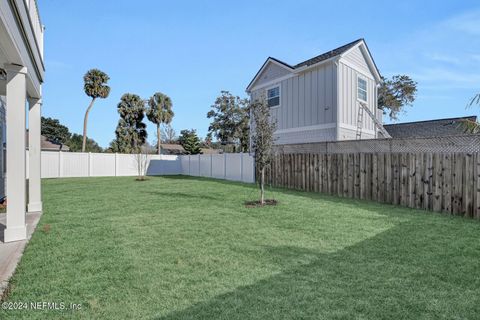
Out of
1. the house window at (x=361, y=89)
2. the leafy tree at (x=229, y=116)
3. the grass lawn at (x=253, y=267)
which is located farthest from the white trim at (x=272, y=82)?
the leafy tree at (x=229, y=116)

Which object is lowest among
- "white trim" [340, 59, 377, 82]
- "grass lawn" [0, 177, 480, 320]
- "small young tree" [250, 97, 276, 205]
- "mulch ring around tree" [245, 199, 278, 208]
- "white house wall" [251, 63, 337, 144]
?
"grass lawn" [0, 177, 480, 320]

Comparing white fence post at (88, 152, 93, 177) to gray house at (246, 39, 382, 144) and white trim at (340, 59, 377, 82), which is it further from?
white trim at (340, 59, 377, 82)

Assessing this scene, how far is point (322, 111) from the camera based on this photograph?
1205 cm

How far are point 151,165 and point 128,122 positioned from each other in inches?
273

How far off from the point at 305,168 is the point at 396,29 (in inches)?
242

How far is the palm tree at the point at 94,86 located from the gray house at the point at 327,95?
15.9 metres

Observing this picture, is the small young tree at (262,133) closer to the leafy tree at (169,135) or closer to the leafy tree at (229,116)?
the leafy tree at (229,116)

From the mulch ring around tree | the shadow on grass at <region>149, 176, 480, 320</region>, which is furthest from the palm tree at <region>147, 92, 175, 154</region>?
the shadow on grass at <region>149, 176, 480, 320</region>

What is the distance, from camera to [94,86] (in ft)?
76.3

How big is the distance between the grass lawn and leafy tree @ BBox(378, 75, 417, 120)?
20.8 metres

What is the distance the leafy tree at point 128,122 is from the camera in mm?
26797

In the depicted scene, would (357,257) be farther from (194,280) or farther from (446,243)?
(194,280)

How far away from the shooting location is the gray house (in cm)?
1169

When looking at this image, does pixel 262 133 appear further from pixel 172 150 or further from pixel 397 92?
pixel 172 150
